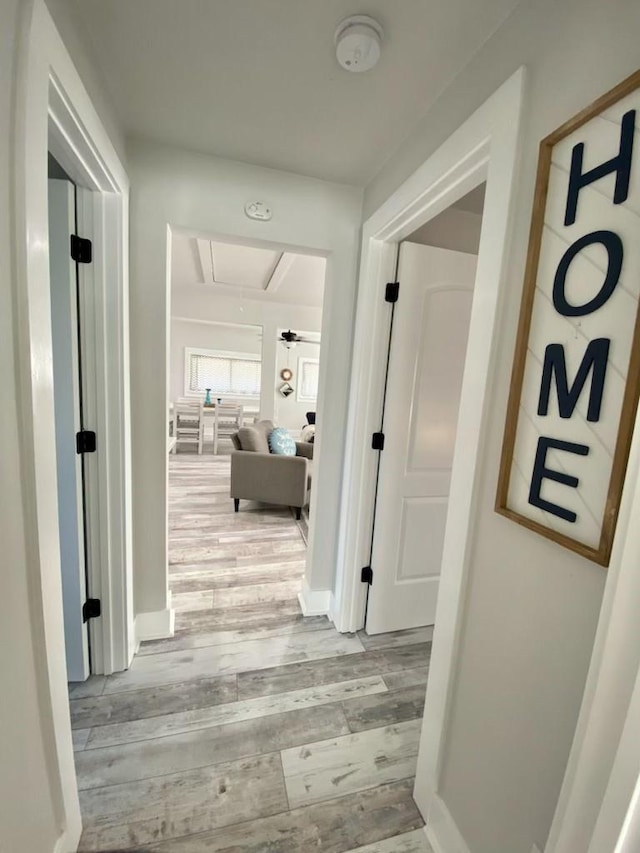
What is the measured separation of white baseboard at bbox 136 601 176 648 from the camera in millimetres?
1834

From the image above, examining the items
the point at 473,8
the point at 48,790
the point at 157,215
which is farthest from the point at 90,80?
the point at 48,790

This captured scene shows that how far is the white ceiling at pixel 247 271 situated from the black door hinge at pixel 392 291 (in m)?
1.60

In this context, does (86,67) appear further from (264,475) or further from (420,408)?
(264,475)

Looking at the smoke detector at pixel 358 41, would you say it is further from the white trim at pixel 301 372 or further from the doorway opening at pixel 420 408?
the white trim at pixel 301 372

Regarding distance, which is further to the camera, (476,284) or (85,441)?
(85,441)

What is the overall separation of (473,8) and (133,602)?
2.58m

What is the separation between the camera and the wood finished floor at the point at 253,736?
1.10m

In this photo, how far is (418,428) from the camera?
1.85 meters

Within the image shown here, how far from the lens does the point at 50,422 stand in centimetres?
87

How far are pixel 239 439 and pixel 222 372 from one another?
478cm

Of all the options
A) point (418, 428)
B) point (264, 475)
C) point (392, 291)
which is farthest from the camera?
point (264, 475)

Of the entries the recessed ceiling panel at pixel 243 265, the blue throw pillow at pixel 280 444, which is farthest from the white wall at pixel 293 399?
the blue throw pillow at pixel 280 444

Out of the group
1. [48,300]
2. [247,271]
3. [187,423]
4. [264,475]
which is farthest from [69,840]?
[187,423]

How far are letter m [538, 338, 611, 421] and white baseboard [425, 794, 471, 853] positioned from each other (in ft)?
4.07
